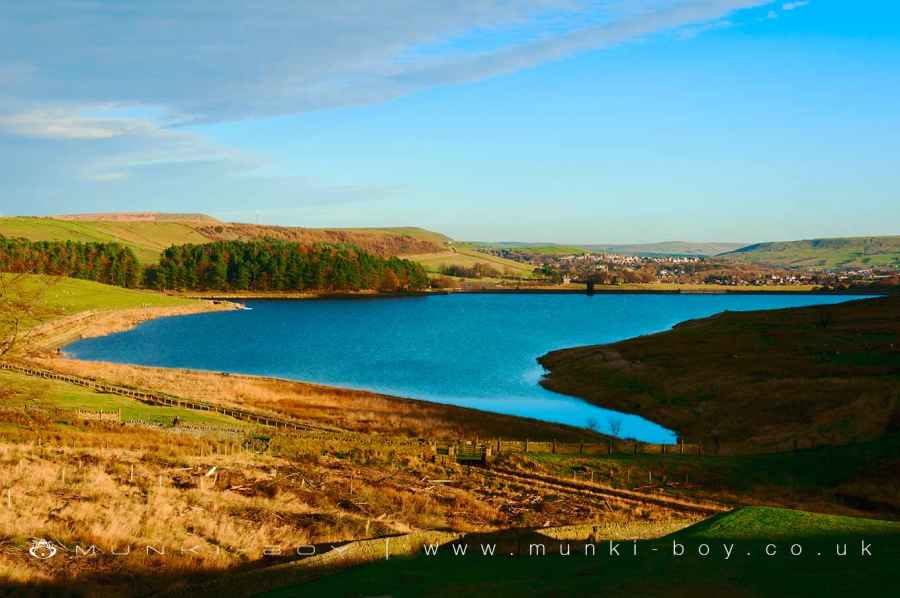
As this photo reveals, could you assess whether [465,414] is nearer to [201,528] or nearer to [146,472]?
[146,472]

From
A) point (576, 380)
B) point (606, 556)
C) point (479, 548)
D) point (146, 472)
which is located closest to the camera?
point (606, 556)

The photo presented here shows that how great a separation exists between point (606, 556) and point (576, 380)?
64.3 meters

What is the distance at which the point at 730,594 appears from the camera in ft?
40.2

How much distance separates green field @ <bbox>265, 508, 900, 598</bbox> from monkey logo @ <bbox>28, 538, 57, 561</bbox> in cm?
653

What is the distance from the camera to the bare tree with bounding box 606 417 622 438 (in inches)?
2269

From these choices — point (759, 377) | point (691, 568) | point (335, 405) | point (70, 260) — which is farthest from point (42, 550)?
point (70, 260)

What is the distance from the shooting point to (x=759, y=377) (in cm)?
6812

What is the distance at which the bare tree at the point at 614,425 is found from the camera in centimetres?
5763

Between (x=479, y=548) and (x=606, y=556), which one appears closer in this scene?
(x=606, y=556)

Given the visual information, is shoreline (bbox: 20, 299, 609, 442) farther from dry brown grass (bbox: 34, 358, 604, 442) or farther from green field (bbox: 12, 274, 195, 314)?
green field (bbox: 12, 274, 195, 314)

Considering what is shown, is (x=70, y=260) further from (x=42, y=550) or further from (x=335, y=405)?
(x=42, y=550)

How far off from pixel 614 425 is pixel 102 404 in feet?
122

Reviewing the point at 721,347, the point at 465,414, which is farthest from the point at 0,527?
the point at 721,347

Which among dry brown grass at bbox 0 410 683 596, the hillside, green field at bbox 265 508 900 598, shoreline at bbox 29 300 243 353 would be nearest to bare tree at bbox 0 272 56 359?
dry brown grass at bbox 0 410 683 596
